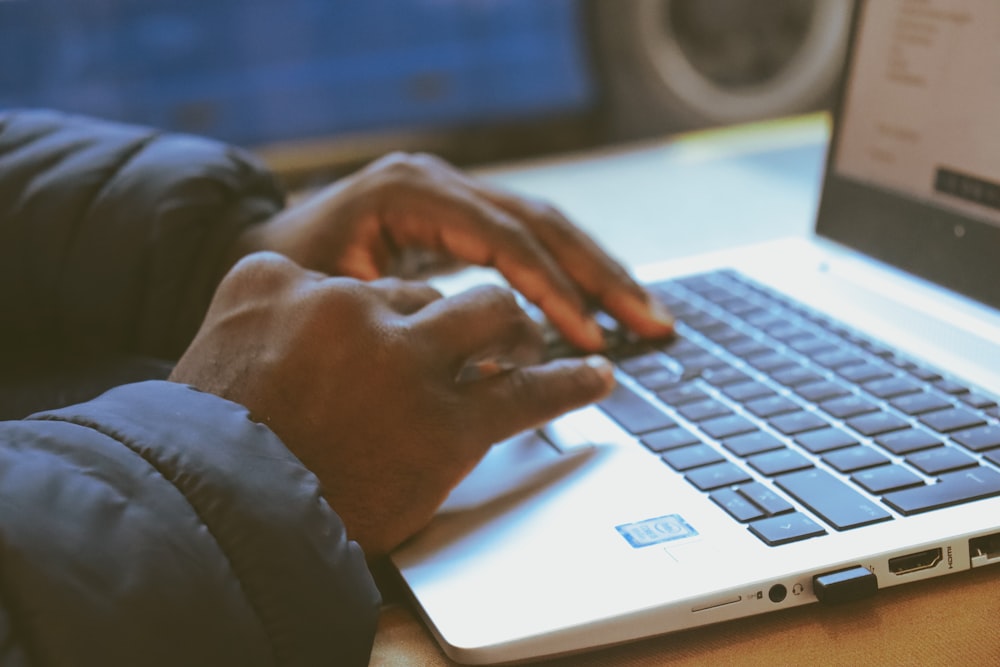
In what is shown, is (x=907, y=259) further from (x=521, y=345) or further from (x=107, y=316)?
(x=107, y=316)

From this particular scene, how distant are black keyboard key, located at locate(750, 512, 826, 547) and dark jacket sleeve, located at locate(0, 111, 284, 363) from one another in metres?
0.32

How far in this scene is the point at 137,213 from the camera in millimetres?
551

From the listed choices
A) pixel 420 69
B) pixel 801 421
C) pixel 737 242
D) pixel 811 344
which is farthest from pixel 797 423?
pixel 420 69

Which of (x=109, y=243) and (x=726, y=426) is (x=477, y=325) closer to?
(x=726, y=426)

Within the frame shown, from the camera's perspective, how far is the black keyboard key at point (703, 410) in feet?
1.57

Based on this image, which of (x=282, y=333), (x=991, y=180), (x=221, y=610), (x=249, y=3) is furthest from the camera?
(x=249, y=3)

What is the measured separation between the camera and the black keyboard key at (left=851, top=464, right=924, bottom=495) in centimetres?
39

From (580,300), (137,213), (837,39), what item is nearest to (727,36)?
(837,39)

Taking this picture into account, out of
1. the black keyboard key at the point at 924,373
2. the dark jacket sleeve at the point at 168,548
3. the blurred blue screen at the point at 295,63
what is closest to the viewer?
the dark jacket sleeve at the point at 168,548

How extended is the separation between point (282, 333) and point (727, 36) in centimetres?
81

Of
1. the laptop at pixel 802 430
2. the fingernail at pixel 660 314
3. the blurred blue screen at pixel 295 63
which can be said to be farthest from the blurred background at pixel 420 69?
the fingernail at pixel 660 314

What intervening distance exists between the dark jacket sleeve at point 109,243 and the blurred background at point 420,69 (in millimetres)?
439

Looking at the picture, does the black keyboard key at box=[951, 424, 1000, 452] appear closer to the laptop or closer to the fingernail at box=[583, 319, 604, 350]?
the laptop

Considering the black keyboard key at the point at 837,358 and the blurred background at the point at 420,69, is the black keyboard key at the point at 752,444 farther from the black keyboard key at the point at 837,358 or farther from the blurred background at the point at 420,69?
the blurred background at the point at 420,69
